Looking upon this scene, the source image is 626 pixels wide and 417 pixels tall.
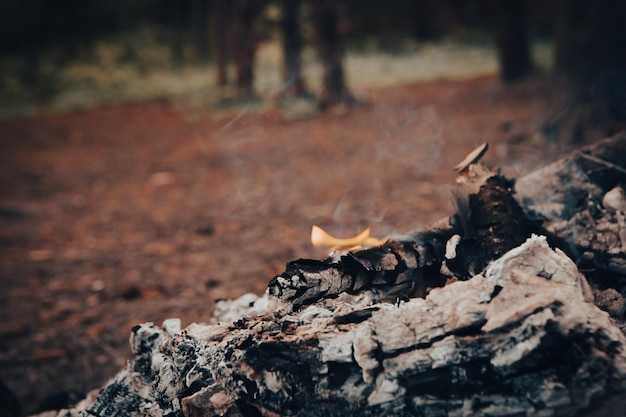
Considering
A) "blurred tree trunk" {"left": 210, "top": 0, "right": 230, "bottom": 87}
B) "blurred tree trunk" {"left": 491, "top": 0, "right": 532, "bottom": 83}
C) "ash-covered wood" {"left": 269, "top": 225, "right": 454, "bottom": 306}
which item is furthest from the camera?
"blurred tree trunk" {"left": 210, "top": 0, "right": 230, "bottom": 87}

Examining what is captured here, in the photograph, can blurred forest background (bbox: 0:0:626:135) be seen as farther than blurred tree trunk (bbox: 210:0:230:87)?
No

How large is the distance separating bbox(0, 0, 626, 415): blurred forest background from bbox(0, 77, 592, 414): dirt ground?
0.02m

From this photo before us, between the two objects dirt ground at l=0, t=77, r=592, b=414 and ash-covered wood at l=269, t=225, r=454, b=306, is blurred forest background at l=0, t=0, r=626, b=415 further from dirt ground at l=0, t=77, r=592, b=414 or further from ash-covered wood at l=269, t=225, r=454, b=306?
ash-covered wood at l=269, t=225, r=454, b=306

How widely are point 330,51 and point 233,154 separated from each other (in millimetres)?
2891

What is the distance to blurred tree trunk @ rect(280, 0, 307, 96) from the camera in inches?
432

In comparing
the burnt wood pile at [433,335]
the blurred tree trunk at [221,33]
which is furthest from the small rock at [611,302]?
the blurred tree trunk at [221,33]

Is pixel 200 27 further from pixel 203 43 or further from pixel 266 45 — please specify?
pixel 266 45

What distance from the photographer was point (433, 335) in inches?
59.2

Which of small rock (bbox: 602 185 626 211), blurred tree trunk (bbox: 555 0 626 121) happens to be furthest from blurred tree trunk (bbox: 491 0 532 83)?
small rock (bbox: 602 185 626 211)

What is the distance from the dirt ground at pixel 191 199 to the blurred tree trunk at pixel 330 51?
1.58 ft

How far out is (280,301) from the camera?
1.77 meters

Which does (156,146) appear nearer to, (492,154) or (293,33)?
(293,33)

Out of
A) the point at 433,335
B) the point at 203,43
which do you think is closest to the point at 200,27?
the point at 203,43

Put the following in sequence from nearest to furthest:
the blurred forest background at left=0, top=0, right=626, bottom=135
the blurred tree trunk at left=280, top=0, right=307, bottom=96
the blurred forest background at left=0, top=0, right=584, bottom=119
→ the blurred forest background at left=0, top=0, right=626, bottom=135 < the blurred tree trunk at left=280, top=0, right=307, bottom=96 < the blurred forest background at left=0, top=0, right=584, bottom=119
